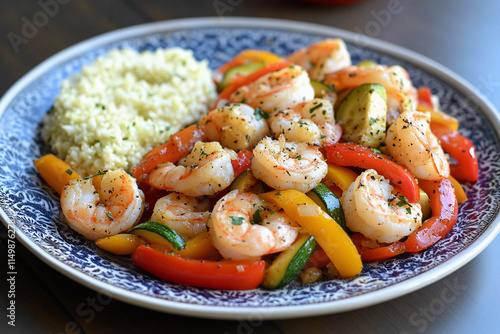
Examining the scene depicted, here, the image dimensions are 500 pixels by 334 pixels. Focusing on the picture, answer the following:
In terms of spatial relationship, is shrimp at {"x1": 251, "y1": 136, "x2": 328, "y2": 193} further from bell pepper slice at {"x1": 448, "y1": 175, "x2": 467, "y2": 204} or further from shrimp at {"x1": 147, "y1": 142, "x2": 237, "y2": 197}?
bell pepper slice at {"x1": 448, "y1": 175, "x2": 467, "y2": 204}

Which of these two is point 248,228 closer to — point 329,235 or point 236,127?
point 329,235

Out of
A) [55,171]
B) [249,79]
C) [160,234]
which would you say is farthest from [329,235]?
[55,171]

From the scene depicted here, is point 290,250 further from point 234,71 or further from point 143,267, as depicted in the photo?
point 234,71

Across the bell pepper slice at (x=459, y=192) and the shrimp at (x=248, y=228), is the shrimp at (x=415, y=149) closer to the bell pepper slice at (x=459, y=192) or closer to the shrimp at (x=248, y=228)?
the bell pepper slice at (x=459, y=192)

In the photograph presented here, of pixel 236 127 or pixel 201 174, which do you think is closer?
pixel 201 174

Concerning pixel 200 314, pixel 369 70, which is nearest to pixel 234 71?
pixel 369 70

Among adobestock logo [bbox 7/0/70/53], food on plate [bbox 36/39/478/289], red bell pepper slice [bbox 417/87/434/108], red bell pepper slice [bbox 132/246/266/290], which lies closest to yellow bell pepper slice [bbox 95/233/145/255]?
food on plate [bbox 36/39/478/289]
